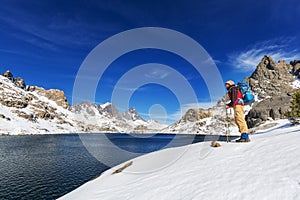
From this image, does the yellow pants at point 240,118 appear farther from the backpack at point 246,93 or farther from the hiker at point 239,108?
the backpack at point 246,93

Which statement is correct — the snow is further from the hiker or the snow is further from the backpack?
the backpack

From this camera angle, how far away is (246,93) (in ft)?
40.4

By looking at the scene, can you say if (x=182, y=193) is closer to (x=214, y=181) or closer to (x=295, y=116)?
(x=214, y=181)

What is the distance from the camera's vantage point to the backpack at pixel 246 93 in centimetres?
1215

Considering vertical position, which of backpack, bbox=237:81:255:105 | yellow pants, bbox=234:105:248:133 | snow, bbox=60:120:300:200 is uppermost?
backpack, bbox=237:81:255:105

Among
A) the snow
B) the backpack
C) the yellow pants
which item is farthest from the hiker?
the snow

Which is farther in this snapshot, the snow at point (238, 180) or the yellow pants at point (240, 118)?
the yellow pants at point (240, 118)

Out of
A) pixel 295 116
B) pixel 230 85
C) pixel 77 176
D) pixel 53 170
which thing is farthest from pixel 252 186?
pixel 53 170

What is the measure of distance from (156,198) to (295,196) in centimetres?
435

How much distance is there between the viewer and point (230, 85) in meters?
13.2

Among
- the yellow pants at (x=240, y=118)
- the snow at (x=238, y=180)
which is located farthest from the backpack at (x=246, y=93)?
the snow at (x=238, y=180)

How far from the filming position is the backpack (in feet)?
39.9

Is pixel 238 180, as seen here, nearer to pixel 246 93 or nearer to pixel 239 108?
pixel 239 108

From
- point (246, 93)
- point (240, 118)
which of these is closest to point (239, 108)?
point (240, 118)
